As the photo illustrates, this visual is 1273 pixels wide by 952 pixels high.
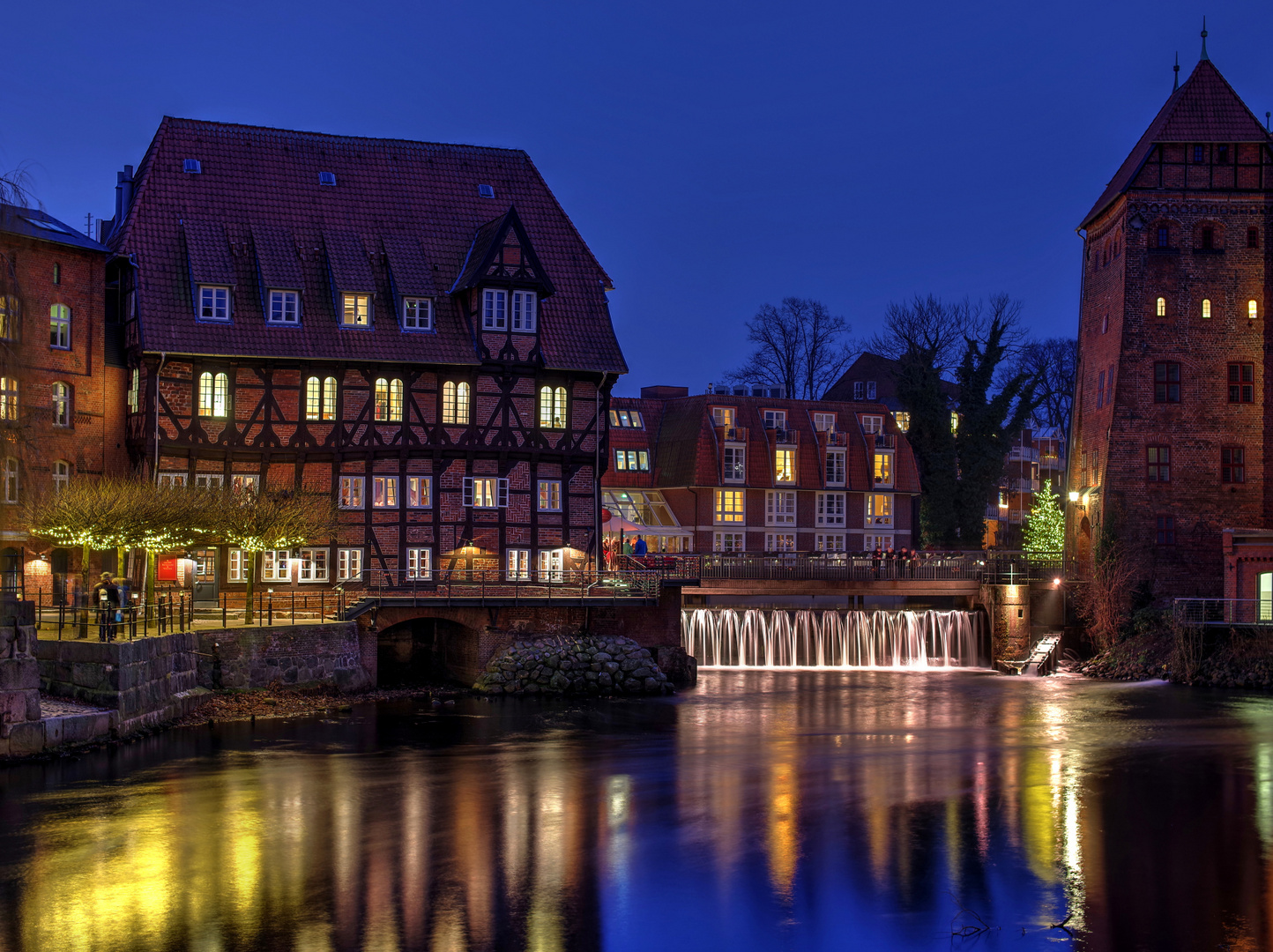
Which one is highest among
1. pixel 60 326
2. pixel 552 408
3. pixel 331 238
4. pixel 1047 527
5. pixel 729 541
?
pixel 331 238

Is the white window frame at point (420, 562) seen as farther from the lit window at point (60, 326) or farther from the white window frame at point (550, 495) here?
the lit window at point (60, 326)

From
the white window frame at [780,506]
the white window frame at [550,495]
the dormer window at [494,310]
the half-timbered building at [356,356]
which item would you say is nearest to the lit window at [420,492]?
the half-timbered building at [356,356]

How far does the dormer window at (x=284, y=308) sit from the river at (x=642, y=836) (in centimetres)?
1456

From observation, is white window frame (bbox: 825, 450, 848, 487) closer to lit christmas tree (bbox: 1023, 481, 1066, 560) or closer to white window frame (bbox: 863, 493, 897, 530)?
white window frame (bbox: 863, 493, 897, 530)

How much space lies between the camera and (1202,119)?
50.7 m

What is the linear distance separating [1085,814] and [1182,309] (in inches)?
1227

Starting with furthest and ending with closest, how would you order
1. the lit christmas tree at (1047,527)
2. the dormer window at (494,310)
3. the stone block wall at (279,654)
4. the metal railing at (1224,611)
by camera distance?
the lit christmas tree at (1047,527), the dormer window at (494,310), the metal railing at (1224,611), the stone block wall at (279,654)

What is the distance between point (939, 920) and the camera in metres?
18.2

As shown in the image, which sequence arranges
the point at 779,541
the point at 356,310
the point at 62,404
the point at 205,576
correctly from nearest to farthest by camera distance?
the point at 62,404, the point at 205,576, the point at 356,310, the point at 779,541

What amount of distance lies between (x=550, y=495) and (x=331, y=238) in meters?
11.3

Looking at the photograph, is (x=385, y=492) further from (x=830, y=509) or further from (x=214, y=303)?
(x=830, y=509)

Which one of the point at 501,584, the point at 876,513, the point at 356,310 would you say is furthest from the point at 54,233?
the point at 876,513

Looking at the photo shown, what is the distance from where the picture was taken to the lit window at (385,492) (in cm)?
4375

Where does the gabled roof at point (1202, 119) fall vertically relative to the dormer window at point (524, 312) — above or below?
above
